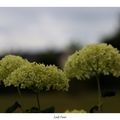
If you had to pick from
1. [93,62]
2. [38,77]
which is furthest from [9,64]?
[93,62]

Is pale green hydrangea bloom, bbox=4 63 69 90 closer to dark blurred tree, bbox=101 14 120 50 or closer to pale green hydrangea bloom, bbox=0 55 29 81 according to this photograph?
pale green hydrangea bloom, bbox=0 55 29 81

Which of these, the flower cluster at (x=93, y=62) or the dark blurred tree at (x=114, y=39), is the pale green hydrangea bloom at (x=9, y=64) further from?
the dark blurred tree at (x=114, y=39)

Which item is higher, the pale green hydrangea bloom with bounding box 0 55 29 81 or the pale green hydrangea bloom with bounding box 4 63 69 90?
the pale green hydrangea bloom with bounding box 0 55 29 81

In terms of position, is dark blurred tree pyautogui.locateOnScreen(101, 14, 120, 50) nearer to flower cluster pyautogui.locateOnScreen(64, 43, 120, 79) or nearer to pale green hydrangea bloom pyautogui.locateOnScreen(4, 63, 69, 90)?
flower cluster pyautogui.locateOnScreen(64, 43, 120, 79)

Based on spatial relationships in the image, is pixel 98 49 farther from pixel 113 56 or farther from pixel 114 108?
pixel 114 108

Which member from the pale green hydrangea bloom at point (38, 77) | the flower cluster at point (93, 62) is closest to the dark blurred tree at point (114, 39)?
→ the flower cluster at point (93, 62)

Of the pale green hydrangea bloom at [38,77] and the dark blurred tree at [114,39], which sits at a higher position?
the dark blurred tree at [114,39]

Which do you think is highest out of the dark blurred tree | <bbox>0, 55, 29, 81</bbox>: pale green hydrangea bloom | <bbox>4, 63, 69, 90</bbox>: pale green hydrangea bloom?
the dark blurred tree

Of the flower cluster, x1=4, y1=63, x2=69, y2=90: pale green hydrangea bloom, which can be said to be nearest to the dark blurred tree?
the flower cluster

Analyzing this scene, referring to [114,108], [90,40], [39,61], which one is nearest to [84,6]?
[90,40]
